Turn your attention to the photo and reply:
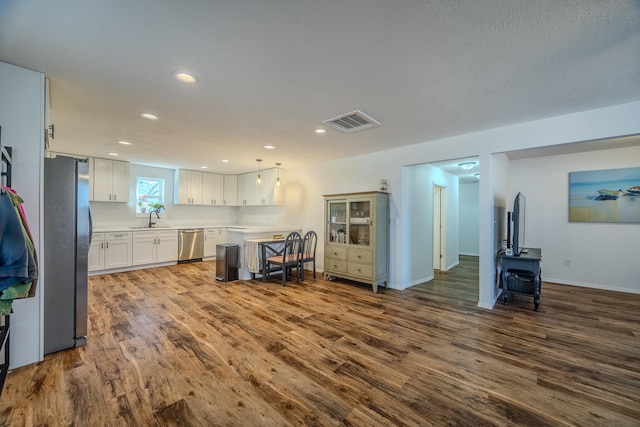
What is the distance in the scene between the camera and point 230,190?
7.61 meters

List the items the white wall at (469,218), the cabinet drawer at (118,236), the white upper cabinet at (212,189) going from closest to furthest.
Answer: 1. the cabinet drawer at (118,236)
2. the white upper cabinet at (212,189)
3. the white wall at (469,218)

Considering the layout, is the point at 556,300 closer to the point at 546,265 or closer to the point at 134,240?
the point at 546,265

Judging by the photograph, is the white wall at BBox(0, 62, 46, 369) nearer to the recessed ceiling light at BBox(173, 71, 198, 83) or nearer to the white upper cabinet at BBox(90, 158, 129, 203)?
the recessed ceiling light at BBox(173, 71, 198, 83)

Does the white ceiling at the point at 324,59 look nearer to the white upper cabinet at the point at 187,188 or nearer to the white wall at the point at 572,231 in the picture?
the white wall at the point at 572,231

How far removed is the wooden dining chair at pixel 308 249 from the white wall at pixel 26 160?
3372mm

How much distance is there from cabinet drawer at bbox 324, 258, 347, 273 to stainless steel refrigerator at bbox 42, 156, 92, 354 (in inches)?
135

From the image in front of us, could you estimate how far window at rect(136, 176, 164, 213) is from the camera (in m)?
6.29

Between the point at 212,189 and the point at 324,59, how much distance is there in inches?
242

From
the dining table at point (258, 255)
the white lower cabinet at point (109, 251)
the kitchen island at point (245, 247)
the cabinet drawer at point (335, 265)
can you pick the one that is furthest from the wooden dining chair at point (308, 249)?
the white lower cabinet at point (109, 251)

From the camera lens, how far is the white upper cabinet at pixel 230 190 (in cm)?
750

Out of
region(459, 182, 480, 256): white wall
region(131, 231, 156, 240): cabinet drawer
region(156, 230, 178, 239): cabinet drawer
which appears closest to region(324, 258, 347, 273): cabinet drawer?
region(156, 230, 178, 239): cabinet drawer

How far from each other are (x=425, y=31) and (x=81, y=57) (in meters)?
2.46

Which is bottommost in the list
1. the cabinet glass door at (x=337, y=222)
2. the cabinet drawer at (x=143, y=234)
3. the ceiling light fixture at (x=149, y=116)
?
the cabinet drawer at (x=143, y=234)

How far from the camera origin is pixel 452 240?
6.29 m
